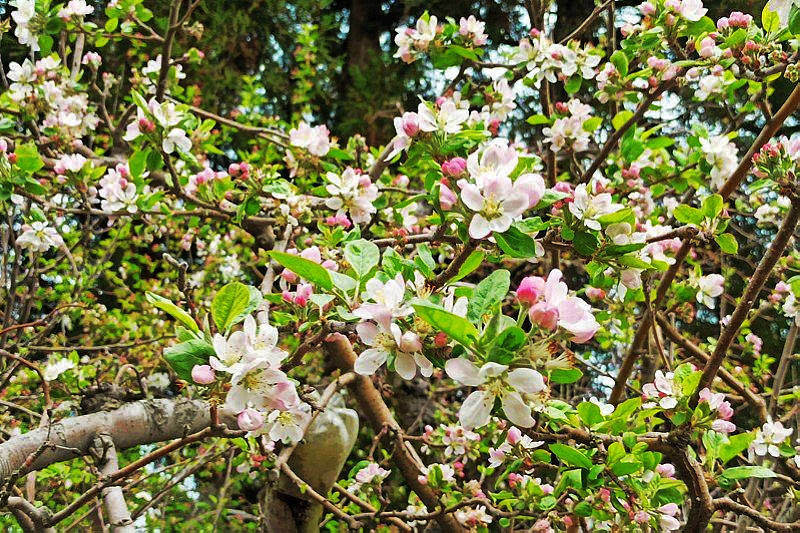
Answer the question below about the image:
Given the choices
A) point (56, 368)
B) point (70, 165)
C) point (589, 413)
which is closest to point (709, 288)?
point (589, 413)

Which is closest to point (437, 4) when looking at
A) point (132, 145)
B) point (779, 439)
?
point (132, 145)

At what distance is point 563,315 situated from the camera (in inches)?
30.1

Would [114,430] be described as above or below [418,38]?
below

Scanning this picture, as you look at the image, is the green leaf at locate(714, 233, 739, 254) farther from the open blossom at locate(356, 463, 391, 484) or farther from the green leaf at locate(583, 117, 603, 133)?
the open blossom at locate(356, 463, 391, 484)

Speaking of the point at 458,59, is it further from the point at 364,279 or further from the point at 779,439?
the point at 779,439

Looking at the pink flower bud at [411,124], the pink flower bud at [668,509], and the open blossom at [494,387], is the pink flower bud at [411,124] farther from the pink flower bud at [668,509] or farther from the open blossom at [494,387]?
the pink flower bud at [668,509]

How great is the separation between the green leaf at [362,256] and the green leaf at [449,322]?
8.7 inches

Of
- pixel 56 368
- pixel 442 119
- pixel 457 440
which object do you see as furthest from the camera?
pixel 56 368

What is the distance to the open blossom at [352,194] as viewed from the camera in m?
1.57

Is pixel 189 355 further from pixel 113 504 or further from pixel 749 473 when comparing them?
pixel 749 473

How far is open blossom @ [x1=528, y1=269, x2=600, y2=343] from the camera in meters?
0.76

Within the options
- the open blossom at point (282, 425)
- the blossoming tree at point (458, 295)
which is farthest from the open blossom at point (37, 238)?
the open blossom at point (282, 425)

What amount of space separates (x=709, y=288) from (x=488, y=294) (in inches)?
46.9

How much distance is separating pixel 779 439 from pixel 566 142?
913 millimetres
